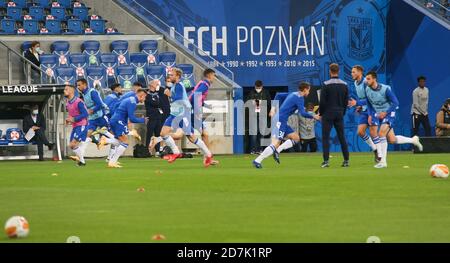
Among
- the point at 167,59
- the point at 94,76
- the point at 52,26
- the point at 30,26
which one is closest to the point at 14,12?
the point at 30,26

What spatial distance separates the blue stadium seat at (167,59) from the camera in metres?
41.1

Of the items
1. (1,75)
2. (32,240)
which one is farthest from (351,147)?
(32,240)

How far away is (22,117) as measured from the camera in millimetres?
37000

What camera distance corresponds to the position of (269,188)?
63.3 ft

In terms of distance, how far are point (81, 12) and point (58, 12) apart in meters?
0.93

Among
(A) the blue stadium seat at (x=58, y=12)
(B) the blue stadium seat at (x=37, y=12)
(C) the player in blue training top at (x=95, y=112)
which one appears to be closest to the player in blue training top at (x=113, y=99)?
(C) the player in blue training top at (x=95, y=112)

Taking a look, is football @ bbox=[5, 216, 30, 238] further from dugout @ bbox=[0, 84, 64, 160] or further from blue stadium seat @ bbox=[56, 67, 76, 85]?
blue stadium seat @ bbox=[56, 67, 76, 85]

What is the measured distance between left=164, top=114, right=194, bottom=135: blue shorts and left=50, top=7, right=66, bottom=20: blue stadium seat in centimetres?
1196

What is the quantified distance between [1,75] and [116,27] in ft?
18.2

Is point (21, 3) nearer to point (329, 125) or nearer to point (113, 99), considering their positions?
point (113, 99)

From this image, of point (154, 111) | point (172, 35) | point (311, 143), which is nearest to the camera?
point (154, 111)

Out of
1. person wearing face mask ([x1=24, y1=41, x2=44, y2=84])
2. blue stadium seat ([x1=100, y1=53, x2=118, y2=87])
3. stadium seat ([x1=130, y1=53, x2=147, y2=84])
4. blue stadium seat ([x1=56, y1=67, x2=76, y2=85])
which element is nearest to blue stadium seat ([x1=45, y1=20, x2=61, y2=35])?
blue stadium seat ([x1=56, y1=67, x2=76, y2=85])

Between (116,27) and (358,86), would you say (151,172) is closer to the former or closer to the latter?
(358,86)

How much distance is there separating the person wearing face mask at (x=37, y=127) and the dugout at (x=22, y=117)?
0.76ft
